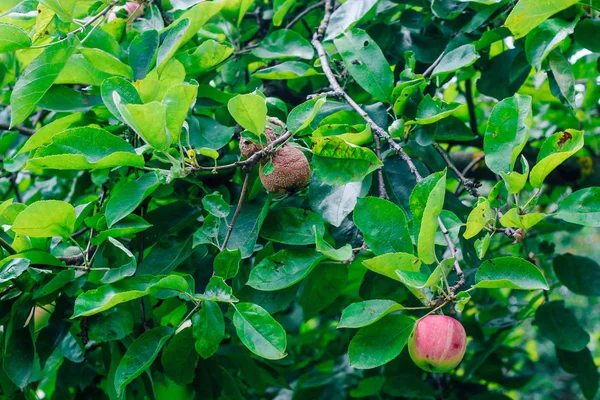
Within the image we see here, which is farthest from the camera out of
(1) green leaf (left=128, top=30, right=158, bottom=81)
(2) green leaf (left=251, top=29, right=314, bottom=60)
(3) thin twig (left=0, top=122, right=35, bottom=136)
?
(3) thin twig (left=0, top=122, right=35, bottom=136)

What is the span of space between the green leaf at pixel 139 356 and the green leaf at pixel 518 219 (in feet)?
1.53

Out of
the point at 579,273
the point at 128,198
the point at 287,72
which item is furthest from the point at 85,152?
the point at 579,273

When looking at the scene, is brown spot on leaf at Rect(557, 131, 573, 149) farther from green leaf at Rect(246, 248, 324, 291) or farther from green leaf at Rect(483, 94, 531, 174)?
green leaf at Rect(246, 248, 324, 291)

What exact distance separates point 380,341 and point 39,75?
601mm

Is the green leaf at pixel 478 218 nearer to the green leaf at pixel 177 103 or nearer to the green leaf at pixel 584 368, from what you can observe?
the green leaf at pixel 177 103

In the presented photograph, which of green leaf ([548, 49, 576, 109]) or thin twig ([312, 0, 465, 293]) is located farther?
green leaf ([548, 49, 576, 109])

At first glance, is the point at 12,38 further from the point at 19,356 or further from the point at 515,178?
the point at 515,178

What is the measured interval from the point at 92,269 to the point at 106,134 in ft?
0.68

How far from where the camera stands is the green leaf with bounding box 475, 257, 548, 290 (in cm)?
68

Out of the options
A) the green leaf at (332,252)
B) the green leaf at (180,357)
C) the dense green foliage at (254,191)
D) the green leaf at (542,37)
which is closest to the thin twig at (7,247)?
the dense green foliage at (254,191)

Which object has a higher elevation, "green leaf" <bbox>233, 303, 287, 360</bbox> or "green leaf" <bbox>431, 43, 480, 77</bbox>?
"green leaf" <bbox>431, 43, 480, 77</bbox>

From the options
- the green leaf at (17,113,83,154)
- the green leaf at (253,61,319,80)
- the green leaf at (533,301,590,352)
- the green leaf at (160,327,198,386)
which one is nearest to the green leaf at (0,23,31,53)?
the green leaf at (17,113,83,154)

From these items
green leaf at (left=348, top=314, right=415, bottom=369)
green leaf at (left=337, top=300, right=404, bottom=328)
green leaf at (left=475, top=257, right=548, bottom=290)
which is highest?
green leaf at (left=475, top=257, right=548, bottom=290)

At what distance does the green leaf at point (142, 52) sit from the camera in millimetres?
989
